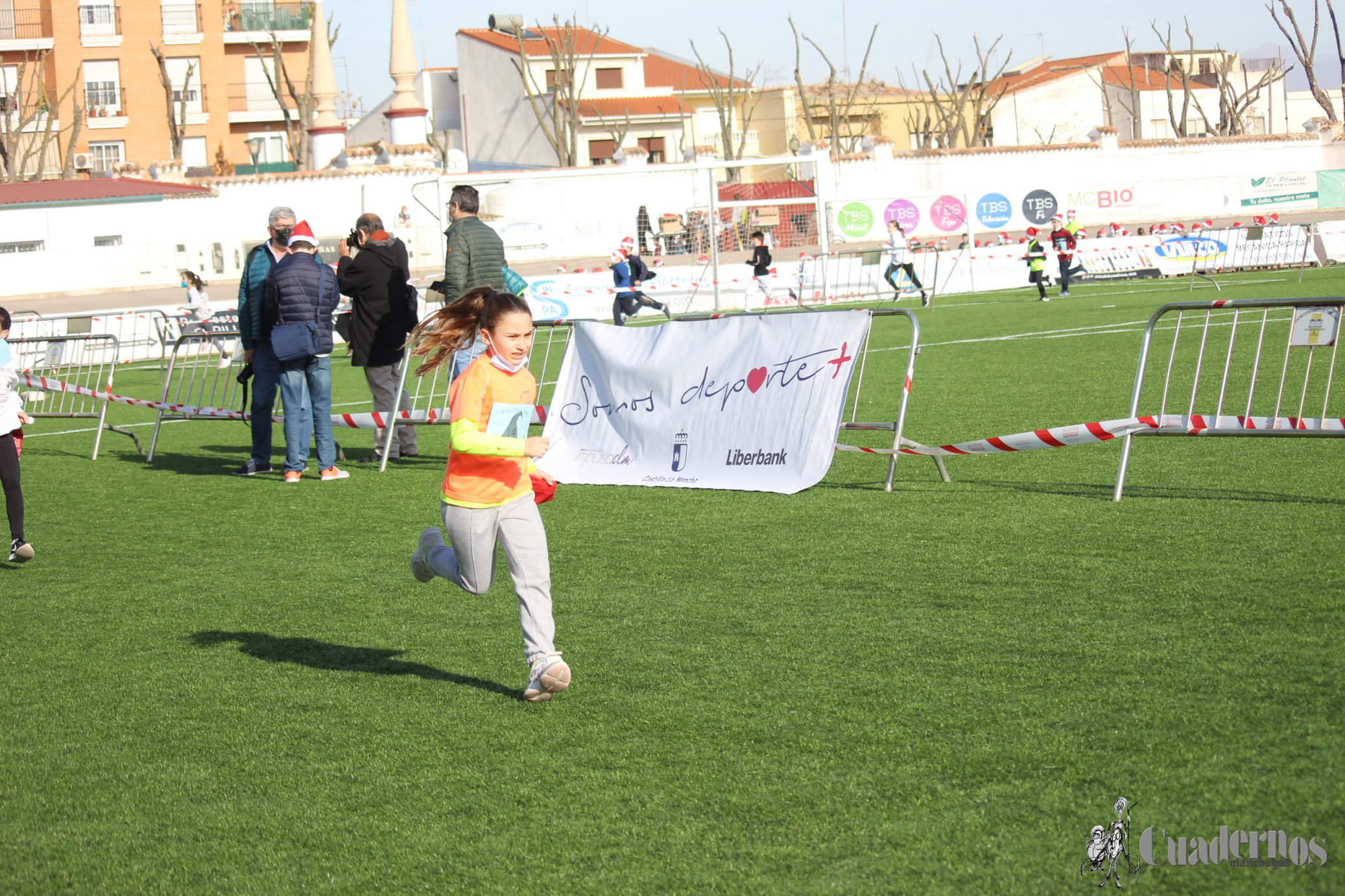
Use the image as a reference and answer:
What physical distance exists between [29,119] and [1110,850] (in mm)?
59986

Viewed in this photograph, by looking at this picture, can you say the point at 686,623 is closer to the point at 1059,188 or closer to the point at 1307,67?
the point at 1059,188

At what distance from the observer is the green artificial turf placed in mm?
3746

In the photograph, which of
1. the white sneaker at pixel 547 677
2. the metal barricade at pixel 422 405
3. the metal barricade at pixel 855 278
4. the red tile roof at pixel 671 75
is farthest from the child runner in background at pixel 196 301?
the red tile roof at pixel 671 75

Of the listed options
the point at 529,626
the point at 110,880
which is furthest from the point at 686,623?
the point at 110,880

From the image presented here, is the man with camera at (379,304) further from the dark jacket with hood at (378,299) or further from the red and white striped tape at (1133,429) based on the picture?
the red and white striped tape at (1133,429)

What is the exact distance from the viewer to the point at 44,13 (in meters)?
63.4

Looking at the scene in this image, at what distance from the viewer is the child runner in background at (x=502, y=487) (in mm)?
5031

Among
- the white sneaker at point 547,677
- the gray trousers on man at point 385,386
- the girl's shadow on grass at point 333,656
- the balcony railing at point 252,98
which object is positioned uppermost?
the balcony railing at point 252,98

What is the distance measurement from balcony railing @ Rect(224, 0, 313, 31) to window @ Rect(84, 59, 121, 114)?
23.9 feet

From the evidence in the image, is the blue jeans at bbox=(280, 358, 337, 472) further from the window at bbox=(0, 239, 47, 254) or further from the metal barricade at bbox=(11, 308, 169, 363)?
the window at bbox=(0, 239, 47, 254)

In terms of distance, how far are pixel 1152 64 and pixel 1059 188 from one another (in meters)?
53.6

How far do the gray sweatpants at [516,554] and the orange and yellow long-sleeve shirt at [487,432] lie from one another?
53 mm

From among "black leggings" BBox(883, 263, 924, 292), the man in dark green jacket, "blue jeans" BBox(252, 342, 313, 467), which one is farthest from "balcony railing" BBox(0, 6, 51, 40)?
the man in dark green jacket

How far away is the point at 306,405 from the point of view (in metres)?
11.2
